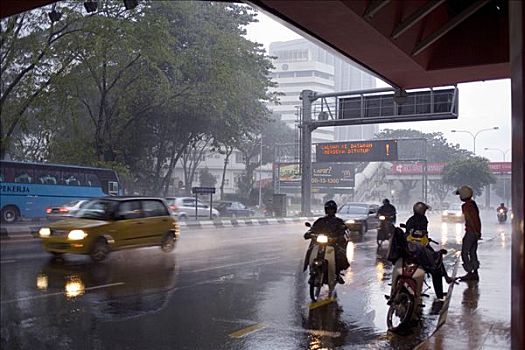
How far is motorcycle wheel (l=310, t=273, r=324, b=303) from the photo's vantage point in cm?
938

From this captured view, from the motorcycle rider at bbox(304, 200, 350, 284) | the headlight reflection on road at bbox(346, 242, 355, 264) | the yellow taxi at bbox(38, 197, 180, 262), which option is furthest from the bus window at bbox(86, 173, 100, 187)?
the motorcycle rider at bbox(304, 200, 350, 284)

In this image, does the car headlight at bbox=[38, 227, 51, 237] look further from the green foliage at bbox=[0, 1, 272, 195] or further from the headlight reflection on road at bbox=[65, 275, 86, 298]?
the green foliage at bbox=[0, 1, 272, 195]

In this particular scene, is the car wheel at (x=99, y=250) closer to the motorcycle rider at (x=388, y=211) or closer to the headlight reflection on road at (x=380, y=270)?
the headlight reflection on road at (x=380, y=270)

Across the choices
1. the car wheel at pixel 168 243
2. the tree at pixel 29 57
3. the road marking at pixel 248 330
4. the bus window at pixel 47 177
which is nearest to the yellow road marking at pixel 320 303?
the road marking at pixel 248 330

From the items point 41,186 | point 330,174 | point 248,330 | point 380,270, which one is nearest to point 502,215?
point 330,174

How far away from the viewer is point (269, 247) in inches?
776

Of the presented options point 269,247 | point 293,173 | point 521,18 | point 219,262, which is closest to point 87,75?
point 269,247

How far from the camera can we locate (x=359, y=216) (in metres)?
24.0

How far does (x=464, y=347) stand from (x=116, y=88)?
29.1 metres

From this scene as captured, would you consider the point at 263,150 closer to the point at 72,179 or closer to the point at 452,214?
the point at 452,214

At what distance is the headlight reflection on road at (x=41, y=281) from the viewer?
10.1 metres

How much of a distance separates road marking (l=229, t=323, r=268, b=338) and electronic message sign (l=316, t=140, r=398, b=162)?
29.7 metres

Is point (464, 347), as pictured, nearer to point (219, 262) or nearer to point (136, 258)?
point (219, 262)

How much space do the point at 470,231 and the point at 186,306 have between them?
5548mm
